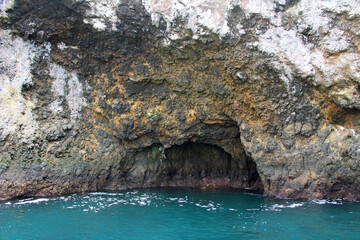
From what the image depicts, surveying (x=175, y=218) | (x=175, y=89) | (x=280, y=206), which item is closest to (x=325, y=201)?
(x=280, y=206)

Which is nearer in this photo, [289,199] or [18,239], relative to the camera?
[18,239]

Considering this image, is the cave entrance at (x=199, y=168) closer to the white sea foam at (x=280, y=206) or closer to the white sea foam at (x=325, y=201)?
the white sea foam at (x=325, y=201)

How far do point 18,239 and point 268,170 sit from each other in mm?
7824

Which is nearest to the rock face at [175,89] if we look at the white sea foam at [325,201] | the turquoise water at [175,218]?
the white sea foam at [325,201]

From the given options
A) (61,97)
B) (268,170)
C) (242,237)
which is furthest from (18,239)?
(268,170)

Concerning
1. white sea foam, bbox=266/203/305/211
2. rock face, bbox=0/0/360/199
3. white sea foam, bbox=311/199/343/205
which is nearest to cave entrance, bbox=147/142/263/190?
rock face, bbox=0/0/360/199

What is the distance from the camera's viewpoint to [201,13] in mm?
10945

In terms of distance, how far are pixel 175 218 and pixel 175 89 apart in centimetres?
497

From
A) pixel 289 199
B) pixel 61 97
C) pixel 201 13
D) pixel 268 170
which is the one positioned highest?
pixel 201 13

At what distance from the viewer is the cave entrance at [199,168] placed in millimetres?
14461

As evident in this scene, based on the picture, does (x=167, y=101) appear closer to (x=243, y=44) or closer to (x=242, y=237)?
(x=243, y=44)

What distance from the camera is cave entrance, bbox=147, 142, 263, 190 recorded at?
14.5m

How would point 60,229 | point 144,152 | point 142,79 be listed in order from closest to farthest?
point 60,229 → point 142,79 → point 144,152

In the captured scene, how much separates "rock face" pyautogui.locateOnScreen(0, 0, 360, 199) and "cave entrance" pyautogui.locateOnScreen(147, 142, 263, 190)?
0.69m
